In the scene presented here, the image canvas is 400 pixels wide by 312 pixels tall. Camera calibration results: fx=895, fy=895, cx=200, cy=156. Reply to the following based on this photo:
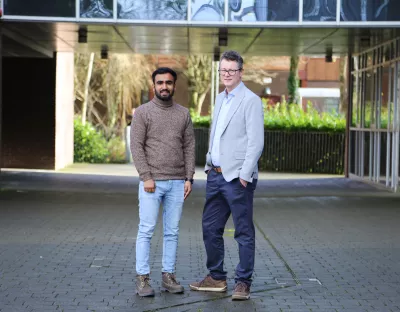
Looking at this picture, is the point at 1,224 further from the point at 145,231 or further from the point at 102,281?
the point at 145,231

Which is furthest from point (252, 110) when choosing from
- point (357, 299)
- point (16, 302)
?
point (16, 302)

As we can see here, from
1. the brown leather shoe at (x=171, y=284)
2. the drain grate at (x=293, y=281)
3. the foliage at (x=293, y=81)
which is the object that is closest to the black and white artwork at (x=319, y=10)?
the drain grate at (x=293, y=281)

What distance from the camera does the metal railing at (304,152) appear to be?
2655 cm

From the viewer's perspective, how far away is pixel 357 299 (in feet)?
23.0

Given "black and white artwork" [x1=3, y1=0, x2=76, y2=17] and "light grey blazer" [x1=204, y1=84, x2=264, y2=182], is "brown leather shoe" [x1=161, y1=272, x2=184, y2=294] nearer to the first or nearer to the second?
"light grey blazer" [x1=204, y1=84, x2=264, y2=182]

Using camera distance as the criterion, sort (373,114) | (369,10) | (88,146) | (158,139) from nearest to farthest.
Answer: (158,139)
(369,10)
(373,114)
(88,146)

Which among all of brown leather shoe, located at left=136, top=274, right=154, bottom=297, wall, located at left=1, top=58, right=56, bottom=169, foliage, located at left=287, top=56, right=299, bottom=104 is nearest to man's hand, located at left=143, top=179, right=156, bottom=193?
brown leather shoe, located at left=136, top=274, right=154, bottom=297

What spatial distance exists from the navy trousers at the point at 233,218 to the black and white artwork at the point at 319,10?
371 inches

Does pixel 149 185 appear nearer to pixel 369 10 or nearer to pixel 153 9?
pixel 153 9

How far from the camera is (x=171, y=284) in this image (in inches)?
279

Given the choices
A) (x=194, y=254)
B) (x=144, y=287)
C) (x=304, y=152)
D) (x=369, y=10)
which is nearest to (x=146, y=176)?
(x=144, y=287)

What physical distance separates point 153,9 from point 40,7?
6.62 feet

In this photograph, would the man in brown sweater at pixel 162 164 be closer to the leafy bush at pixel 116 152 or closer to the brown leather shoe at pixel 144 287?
the brown leather shoe at pixel 144 287

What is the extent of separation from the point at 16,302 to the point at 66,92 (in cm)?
2029
